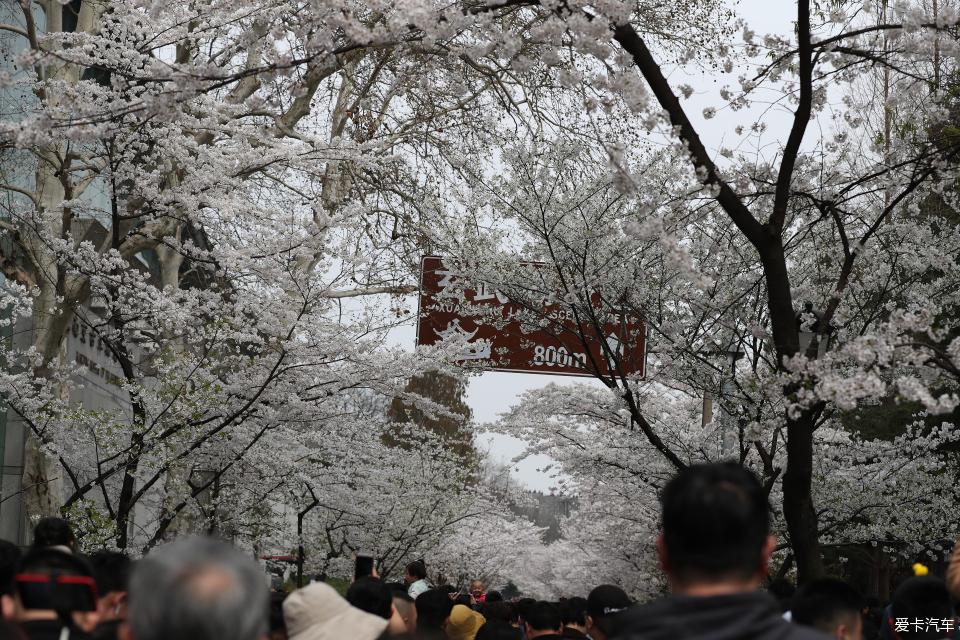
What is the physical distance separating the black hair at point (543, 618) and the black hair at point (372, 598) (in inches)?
45.8

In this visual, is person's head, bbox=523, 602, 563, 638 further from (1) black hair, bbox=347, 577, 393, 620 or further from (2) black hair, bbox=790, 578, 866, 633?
(2) black hair, bbox=790, 578, 866, 633

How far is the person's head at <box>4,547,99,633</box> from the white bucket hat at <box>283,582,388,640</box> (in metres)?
0.78

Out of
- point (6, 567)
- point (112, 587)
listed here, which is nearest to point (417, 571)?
point (112, 587)

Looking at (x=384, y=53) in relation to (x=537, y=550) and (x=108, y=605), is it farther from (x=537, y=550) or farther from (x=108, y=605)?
(x=537, y=550)

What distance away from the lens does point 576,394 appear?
567 inches

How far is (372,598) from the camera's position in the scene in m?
4.71

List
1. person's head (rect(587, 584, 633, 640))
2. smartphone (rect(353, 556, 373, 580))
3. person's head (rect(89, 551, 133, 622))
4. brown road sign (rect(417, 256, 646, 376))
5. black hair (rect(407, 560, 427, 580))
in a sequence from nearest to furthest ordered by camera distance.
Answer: person's head (rect(89, 551, 133, 622)) → person's head (rect(587, 584, 633, 640)) → smartphone (rect(353, 556, 373, 580)) → black hair (rect(407, 560, 427, 580)) → brown road sign (rect(417, 256, 646, 376))

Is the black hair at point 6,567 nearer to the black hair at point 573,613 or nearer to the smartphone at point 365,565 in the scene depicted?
the smartphone at point 365,565

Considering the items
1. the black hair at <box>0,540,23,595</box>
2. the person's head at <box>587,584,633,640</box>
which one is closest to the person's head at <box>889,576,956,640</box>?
the person's head at <box>587,584,633,640</box>

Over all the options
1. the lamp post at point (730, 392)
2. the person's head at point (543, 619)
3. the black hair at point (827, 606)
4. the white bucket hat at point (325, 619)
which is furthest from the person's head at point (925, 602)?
the lamp post at point (730, 392)

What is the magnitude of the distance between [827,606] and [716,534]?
2.04 metres

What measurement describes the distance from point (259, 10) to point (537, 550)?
129 ft

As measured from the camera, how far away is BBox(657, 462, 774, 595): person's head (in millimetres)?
2191

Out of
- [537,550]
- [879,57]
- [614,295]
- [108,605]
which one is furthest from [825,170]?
[537,550]
